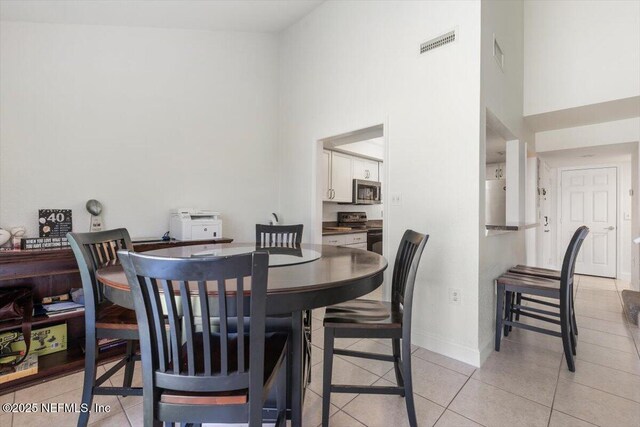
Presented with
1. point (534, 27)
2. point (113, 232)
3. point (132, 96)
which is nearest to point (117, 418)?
point (113, 232)

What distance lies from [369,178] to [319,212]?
2.40 metres

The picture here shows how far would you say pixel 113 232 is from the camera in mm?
1836

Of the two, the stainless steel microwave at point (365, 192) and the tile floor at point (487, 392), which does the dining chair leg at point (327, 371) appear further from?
→ the stainless steel microwave at point (365, 192)

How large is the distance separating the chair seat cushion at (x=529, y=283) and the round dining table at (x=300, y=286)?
1.38m

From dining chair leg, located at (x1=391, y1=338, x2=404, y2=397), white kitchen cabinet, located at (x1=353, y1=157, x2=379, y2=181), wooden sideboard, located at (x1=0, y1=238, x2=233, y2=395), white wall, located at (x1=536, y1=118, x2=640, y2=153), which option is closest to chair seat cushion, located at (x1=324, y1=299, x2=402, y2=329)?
dining chair leg, located at (x1=391, y1=338, x2=404, y2=397)

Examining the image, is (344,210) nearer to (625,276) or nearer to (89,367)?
(89,367)

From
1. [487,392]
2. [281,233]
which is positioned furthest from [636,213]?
[281,233]

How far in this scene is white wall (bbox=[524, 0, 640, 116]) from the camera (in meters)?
2.95

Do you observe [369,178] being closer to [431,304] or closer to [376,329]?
[431,304]

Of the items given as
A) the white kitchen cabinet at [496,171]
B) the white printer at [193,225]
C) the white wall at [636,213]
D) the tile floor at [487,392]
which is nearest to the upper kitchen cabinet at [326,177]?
the white printer at [193,225]

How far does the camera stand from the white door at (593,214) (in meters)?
4.93

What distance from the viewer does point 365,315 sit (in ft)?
5.27

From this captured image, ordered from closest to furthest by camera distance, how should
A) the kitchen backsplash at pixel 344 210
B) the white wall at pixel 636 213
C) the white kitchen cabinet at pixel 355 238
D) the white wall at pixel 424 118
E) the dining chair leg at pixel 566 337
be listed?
the dining chair leg at pixel 566 337, the white wall at pixel 424 118, the white wall at pixel 636 213, the white kitchen cabinet at pixel 355 238, the kitchen backsplash at pixel 344 210

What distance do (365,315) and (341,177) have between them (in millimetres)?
3513
